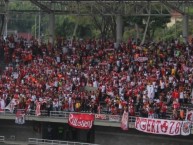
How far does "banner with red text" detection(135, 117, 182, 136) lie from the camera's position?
24741 mm

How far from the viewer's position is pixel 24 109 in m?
28.5

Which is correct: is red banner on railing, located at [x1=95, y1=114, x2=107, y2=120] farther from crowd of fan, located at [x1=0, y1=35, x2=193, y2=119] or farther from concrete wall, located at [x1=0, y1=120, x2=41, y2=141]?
concrete wall, located at [x1=0, y1=120, x2=41, y2=141]

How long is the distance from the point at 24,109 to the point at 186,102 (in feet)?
28.3

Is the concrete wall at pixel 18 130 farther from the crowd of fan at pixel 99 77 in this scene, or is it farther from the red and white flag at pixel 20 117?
the crowd of fan at pixel 99 77

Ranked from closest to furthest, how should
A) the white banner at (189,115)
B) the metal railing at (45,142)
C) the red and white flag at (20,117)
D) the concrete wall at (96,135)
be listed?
the white banner at (189,115), the concrete wall at (96,135), the red and white flag at (20,117), the metal railing at (45,142)

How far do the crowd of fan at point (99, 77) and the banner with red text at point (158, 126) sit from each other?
1.13ft

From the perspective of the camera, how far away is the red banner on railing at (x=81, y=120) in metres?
27.1

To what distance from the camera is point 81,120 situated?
89.6ft

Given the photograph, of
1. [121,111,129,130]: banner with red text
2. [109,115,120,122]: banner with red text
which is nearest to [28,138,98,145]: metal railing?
[109,115,120,122]: banner with red text

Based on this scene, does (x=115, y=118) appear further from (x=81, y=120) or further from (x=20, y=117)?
(x=20, y=117)

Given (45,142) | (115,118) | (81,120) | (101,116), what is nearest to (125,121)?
(115,118)

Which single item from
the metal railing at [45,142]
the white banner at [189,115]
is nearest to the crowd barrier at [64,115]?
the white banner at [189,115]

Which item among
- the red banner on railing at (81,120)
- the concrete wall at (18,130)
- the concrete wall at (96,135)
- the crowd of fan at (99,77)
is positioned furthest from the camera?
the concrete wall at (18,130)

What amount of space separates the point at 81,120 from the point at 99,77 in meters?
3.56
